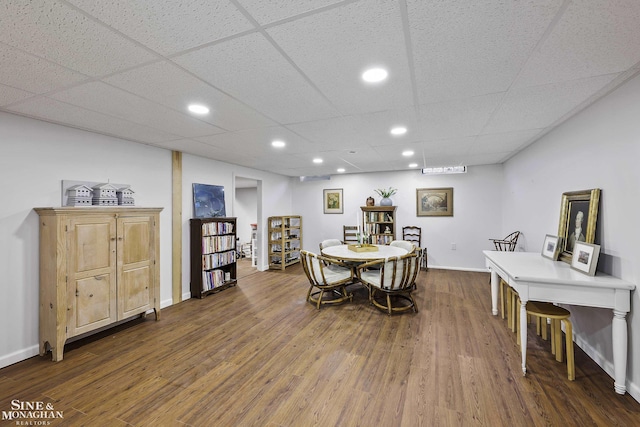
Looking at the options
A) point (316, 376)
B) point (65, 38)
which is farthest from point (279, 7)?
point (316, 376)

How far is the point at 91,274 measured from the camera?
2.83 m

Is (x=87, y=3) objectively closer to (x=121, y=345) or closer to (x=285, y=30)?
(x=285, y=30)

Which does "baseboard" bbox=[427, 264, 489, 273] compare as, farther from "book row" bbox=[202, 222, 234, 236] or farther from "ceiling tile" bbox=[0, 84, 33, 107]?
"ceiling tile" bbox=[0, 84, 33, 107]

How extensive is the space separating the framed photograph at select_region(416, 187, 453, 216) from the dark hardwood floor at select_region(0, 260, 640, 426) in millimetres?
2965

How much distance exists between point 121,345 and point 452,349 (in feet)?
11.6

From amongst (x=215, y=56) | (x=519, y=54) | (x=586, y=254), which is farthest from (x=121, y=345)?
(x=586, y=254)

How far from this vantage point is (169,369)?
2.41 meters

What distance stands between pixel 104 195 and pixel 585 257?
498cm

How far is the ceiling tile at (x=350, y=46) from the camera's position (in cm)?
129

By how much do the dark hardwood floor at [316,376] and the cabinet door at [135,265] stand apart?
328 mm

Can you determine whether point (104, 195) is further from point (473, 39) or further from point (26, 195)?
point (473, 39)

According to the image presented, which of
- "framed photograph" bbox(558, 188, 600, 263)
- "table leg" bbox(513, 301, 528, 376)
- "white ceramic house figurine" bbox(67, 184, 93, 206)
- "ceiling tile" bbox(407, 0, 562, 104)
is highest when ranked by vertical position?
"ceiling tile" bbox(407, 0, 562, 104)

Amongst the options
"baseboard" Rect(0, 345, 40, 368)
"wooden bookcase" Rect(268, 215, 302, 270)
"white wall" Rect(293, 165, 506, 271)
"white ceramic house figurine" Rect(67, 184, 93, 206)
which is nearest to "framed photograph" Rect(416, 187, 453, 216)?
"white wall" Rect(293, 165, 506, 271)

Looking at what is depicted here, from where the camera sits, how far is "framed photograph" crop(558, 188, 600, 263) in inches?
92.4
